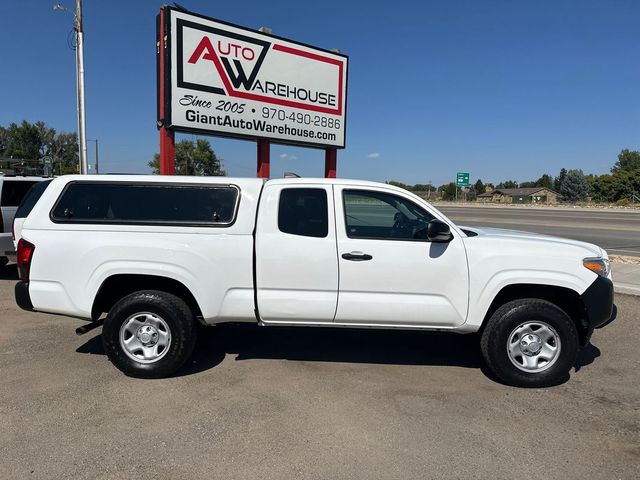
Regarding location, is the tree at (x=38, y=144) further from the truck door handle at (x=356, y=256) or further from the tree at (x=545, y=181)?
the tree at (x=545, y=181)

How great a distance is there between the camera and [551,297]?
461cm

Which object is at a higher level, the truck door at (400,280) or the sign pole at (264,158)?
the sign pole at (264,158)

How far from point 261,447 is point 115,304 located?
2.14m

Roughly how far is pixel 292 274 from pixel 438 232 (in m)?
1.35

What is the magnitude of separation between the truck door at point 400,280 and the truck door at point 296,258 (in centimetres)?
12

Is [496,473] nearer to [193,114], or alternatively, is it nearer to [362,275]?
[362,275]

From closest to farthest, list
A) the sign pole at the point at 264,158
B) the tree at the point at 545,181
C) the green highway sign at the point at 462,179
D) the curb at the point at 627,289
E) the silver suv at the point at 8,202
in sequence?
the curb at the point at 627,289 < the silver suv at the point at 8,202 < the sign pole at the point at 264,158 < the green highway sign at the point at 462,179 < the tree at the point at 545,181

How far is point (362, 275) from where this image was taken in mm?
4375

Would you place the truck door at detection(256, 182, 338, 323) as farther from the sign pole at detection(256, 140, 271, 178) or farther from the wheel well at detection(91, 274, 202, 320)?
the sign pole at detection(256, 140, 271, 178)

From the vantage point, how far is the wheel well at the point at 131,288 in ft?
14.9

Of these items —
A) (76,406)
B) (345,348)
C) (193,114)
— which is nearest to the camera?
(76,406)

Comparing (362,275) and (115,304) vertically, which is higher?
(362,275)

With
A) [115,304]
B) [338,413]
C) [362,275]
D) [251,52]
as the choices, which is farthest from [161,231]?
[251,52]

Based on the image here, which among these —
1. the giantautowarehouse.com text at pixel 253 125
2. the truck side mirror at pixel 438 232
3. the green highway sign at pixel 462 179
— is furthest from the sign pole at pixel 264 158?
the green highway sign at pixel 462 179
